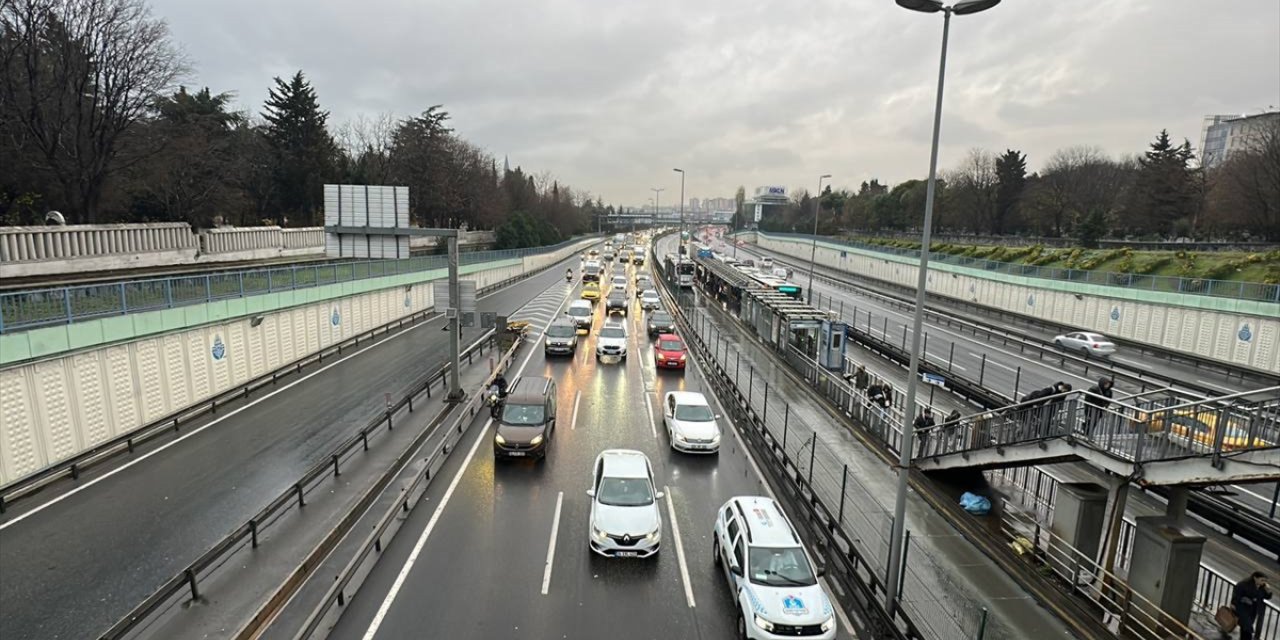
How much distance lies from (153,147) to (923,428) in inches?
1823

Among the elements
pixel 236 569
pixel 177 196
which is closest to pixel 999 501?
pixel 236 569

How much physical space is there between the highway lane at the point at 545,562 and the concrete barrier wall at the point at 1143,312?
98.2 feet

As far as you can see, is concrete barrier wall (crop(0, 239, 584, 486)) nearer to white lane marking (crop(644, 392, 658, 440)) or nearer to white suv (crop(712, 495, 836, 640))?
white lane marking (crop(644, 392, 658, 440))

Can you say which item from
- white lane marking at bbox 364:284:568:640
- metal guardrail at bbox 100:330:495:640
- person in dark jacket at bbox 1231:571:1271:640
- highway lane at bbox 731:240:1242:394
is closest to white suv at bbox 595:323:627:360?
white lane marking at bbox 364:284:568:640

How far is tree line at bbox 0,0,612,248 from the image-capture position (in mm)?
28547

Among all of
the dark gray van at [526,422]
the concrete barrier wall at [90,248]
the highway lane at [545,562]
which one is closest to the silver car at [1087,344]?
the highway lane at [545,562]

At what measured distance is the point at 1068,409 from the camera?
35.9 ft

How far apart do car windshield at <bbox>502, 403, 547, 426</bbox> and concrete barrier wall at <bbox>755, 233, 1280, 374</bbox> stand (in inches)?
1399

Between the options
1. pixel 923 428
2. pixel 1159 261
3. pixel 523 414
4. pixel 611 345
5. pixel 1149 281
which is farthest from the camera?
pixel 1159 261

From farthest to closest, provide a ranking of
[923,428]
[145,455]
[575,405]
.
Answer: [575,405]
[145,455]
[923,428]

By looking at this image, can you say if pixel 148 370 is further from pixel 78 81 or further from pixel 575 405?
pixel 78 81

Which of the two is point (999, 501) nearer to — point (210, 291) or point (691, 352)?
point (691, 352)

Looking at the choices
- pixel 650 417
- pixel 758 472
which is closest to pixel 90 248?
pixel 650 417

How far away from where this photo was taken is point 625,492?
1272cm
